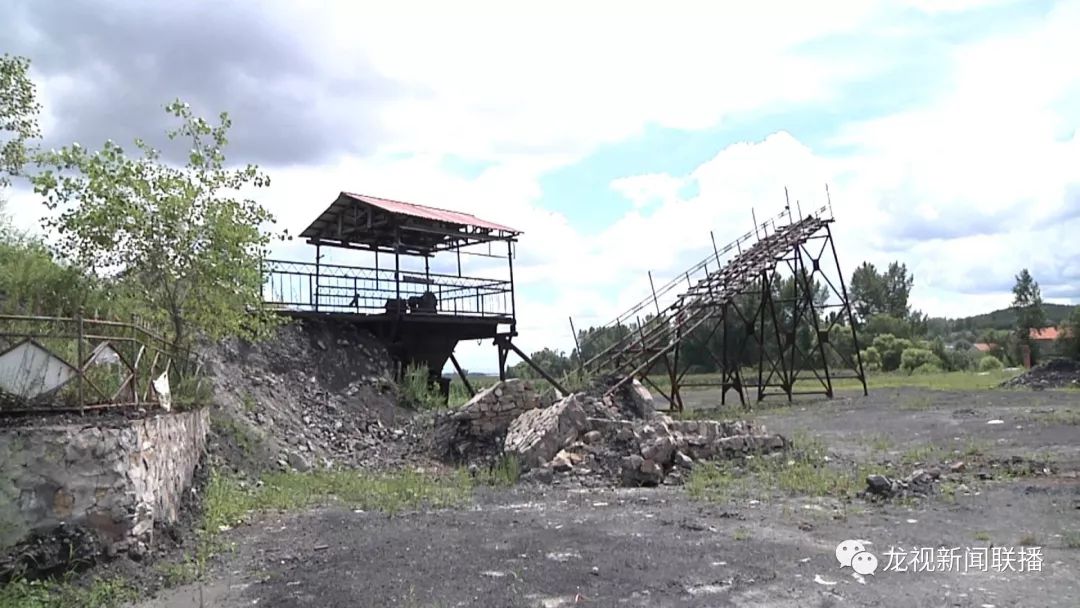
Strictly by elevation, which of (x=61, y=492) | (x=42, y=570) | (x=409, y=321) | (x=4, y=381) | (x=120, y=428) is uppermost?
(x=409, y=321)

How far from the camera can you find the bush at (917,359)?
A: 48562mm

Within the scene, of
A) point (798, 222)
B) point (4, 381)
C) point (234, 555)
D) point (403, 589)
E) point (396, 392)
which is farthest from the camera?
point (798, 222)

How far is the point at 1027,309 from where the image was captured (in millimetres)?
49625

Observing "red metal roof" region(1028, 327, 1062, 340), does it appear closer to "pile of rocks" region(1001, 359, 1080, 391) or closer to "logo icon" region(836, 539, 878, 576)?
"pile of rocks" region(1001, 359, 1080, 391)

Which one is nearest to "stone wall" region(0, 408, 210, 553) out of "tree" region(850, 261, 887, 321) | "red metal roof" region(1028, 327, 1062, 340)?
"red metal roof" region(1028, 327, 1062, 340)

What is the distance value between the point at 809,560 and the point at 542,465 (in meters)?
6.76

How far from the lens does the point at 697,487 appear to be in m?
11.9

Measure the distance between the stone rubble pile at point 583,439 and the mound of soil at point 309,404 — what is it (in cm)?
131

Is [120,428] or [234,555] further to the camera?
[234,555]

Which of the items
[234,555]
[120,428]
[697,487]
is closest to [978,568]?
[697,487]

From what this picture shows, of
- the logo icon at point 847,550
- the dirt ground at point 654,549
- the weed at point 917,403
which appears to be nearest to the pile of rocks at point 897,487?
the dirt ground at point 654,549

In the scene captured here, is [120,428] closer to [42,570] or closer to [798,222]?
[42,570]

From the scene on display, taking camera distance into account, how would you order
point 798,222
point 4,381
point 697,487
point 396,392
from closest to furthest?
1. point 4,381
2. point 697,487
3. point 396,392
4. point 798,222

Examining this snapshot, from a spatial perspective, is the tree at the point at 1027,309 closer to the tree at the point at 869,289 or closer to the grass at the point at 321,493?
the tree at the point at 869,289
